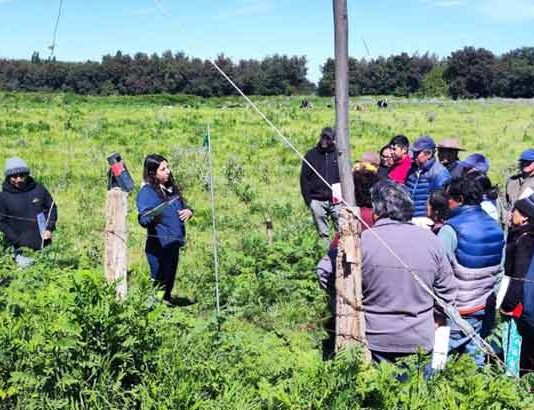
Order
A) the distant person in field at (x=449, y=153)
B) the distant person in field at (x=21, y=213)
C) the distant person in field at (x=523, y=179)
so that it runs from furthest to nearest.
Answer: the distant person in field at (x=449, y=153)
the distant person in field at (x=523, y=179)
the distant person in field at (x=21, y=213)

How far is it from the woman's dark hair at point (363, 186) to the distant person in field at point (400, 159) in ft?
6.75

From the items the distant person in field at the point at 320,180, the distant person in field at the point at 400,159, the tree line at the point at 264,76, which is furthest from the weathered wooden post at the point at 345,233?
the tree line at the point at 264,76

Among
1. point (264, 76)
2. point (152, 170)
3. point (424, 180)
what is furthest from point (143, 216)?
point (264, 76)

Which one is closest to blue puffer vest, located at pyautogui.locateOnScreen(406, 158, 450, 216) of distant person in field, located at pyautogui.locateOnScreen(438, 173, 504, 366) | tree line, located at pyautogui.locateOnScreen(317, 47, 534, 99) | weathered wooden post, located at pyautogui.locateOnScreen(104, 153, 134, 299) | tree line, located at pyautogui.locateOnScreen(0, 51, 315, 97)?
distant person in field, located at pyautogui.locateOnScreen(438, 173, 504, 366)

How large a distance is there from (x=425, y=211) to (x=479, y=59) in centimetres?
9039

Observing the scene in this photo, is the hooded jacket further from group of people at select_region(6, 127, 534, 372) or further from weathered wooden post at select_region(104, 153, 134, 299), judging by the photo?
weathered wooden post at select_region(104, 153, 134, 299)

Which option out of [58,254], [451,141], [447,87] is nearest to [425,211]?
[451,141]

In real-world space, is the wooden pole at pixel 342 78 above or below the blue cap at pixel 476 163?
above

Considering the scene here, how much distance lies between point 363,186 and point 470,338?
1356 mm

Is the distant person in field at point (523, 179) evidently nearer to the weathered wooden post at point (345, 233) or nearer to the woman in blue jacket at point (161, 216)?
the weathered wooden post at point (345, 233)

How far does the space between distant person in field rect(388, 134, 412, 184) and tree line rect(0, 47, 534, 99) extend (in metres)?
67.2

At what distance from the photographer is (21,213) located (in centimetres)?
677

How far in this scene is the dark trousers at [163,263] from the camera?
6609 mm

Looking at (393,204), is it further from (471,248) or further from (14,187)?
(14,187)
